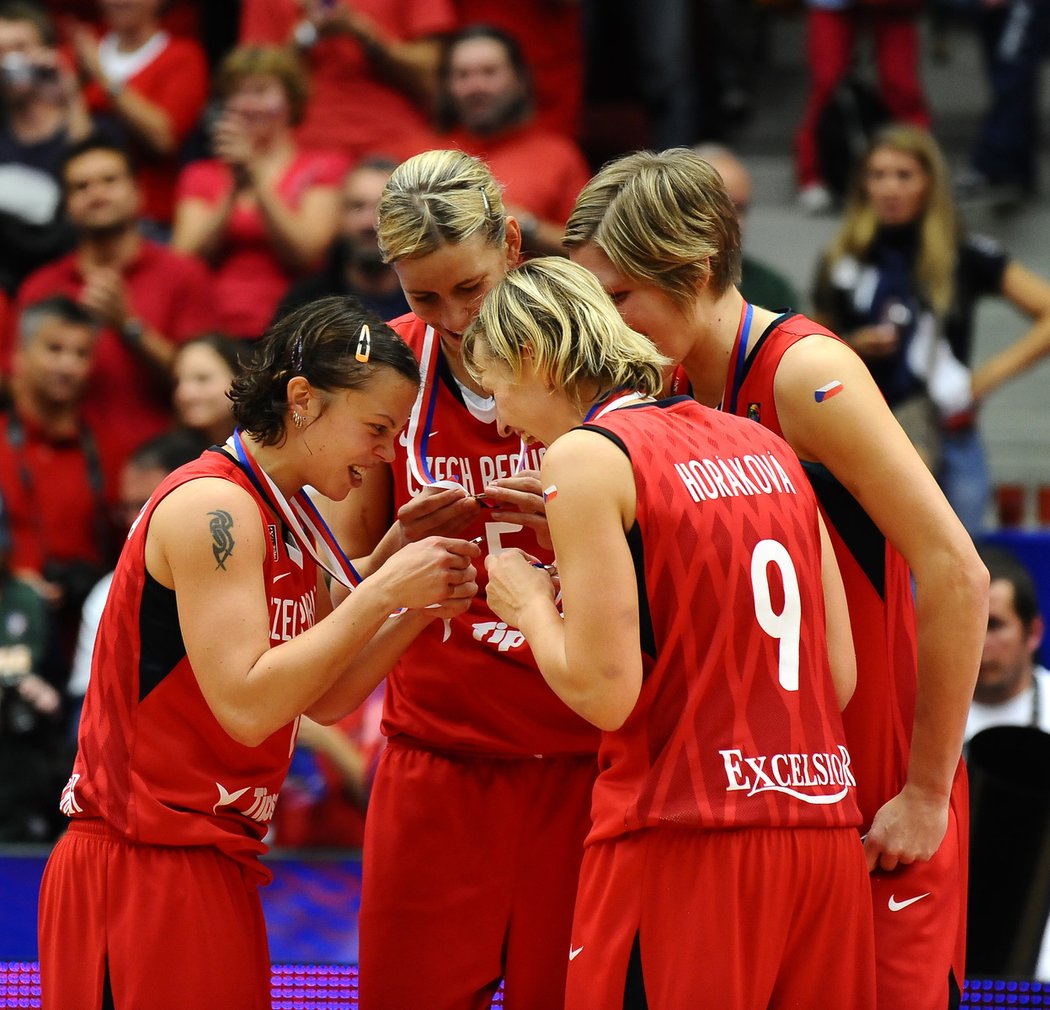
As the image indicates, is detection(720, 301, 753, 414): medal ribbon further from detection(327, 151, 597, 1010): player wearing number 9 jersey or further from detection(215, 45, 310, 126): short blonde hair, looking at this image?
detection(215, 45, 310, 126): short blonde hair

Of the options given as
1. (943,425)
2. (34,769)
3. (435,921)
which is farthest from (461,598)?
(943,425)

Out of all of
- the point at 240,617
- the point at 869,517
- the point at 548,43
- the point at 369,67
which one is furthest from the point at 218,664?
the point at 548,43

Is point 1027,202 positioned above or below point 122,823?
above

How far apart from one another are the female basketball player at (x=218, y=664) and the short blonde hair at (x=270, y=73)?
151 inches

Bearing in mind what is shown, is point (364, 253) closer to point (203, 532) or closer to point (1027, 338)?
point (1027, 338)

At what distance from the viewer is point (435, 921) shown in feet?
10.9

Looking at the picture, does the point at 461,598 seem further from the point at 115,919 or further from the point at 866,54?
the point at 866,54

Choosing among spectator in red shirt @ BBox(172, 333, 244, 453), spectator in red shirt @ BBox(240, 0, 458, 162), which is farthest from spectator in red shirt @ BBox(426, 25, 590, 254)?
spectator in red shirt @ BBox(172, 333, 244, 453)

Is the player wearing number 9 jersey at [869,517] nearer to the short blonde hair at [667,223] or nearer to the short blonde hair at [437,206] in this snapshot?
the short blonde hair at [667,223]

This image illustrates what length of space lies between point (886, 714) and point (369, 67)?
15.8ft

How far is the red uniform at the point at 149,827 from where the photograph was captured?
292 cm

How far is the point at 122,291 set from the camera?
6375 mm

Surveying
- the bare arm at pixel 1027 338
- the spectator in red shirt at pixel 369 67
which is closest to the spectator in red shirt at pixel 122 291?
the spectator in red shirt at pixel 369 67

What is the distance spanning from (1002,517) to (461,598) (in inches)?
161
